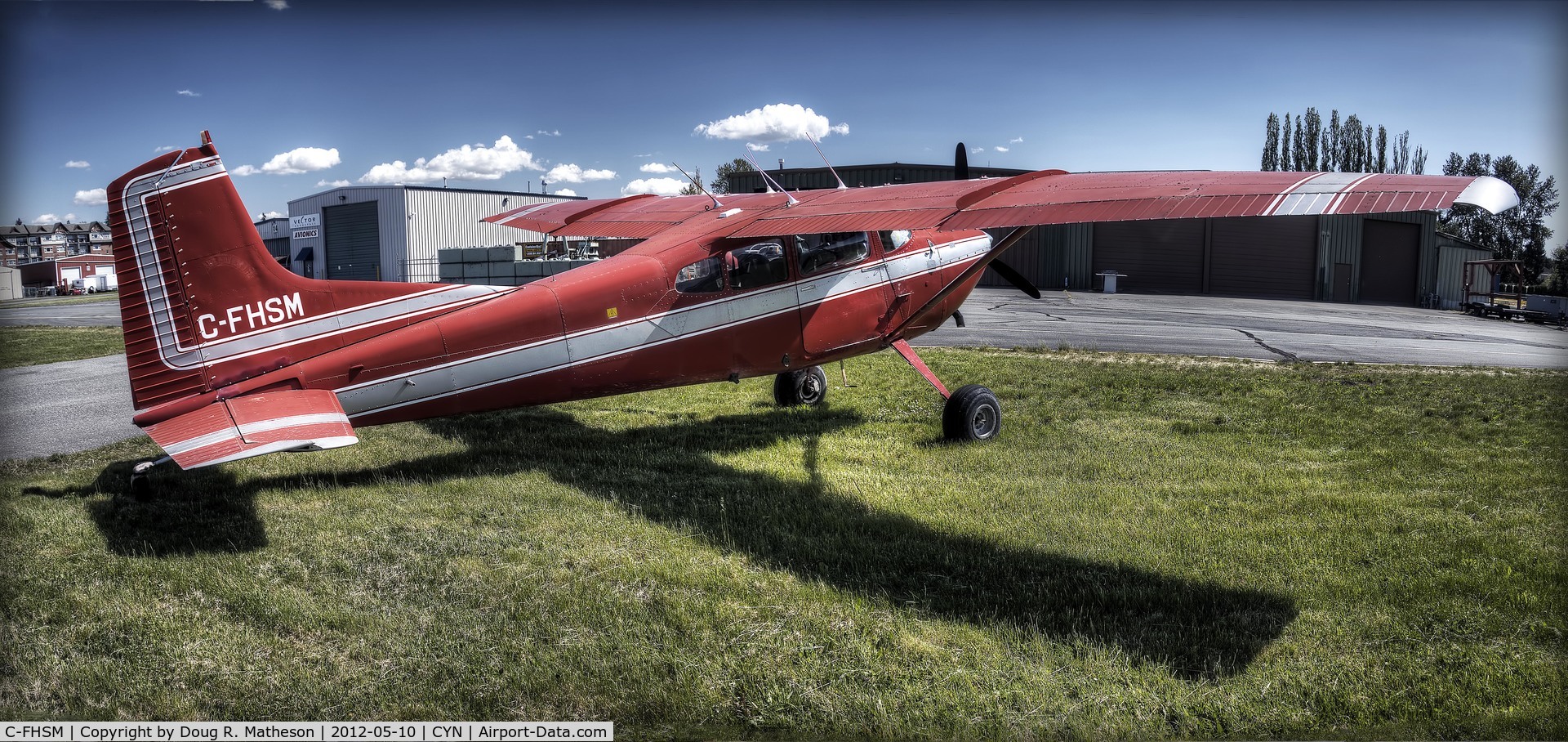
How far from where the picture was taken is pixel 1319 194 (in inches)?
215

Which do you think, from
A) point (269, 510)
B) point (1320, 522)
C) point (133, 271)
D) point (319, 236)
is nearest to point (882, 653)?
point (1320, 522)

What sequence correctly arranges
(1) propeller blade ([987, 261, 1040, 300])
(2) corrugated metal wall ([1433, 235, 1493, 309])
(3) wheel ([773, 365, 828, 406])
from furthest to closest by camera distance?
1. (2) corrugated metal wall ([1433, 235, 1493, 309])
2. (3) wheel ([773, 365, 828, 406])
3. (1) propeller blade ([987, 261, 1040, 300])

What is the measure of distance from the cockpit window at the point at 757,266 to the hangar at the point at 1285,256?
32174 mm

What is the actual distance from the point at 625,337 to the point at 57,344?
62.2ft

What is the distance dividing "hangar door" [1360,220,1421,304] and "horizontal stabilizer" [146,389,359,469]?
47168 mm

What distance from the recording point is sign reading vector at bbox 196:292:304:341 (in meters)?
6.07

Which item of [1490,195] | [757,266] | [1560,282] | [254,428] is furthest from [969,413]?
[1560,282]

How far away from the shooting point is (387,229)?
150ft

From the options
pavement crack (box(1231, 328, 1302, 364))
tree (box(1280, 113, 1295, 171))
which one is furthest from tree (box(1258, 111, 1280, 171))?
pavement crack (box(1231, 328, 1302, 364))

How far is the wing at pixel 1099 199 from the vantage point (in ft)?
17.0

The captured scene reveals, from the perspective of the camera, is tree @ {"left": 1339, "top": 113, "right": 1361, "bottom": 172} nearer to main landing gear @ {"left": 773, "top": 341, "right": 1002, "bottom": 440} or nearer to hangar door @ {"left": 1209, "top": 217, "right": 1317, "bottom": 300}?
hangar door @ {"left": 1209, "top": 217, "right": 1317, "bottom": 300}

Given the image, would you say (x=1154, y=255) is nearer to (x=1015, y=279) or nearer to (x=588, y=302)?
(x=1015, y=279)

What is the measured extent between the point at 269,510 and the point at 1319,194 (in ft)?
24.8

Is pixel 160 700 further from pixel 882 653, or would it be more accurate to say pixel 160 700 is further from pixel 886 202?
pixel 886 202
